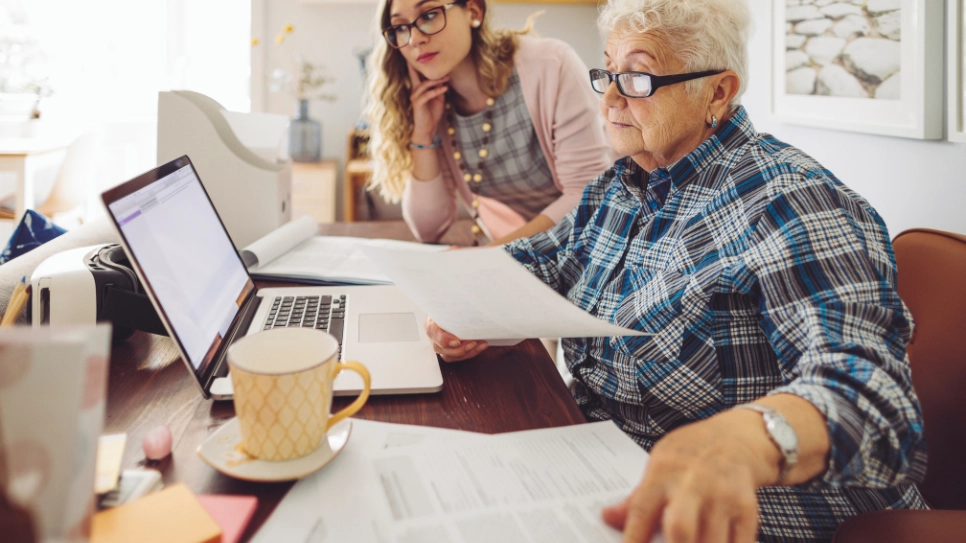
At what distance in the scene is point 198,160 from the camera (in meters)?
1.43

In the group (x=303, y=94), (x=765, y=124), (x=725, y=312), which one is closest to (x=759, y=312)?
(x=725, y=312)

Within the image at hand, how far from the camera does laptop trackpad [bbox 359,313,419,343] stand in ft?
3.18

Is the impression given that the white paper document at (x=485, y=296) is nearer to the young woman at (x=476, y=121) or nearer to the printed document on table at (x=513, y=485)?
the printed document on table at (x=513, y=485)

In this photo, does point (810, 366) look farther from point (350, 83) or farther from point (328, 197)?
point (350, 83)

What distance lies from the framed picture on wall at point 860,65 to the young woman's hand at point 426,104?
0.93 meters

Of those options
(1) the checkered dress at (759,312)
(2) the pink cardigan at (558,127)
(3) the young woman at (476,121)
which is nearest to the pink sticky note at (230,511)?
(1) the checkered dress at (759,312)

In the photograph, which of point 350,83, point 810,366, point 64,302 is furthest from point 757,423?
point 350,83

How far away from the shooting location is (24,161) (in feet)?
10.9

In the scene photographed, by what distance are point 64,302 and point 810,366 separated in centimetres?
88

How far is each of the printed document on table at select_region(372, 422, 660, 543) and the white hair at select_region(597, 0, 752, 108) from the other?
53 cm

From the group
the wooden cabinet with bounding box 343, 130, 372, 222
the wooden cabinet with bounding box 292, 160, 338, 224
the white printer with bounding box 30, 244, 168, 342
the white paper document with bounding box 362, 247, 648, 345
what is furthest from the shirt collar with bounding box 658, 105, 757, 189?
the wooden cabinet with bounding box 292, 160, 338, 224

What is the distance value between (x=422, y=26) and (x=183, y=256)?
3.01ft

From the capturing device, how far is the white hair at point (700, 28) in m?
0.92

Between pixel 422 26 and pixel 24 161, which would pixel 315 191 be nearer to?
pixel 24 161
